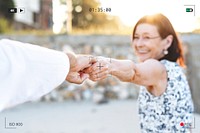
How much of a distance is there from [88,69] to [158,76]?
8.2 inches

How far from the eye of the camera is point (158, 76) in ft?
4.04

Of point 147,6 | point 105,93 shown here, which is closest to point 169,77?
point 147,6

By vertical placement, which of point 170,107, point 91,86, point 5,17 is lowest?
point 91,86

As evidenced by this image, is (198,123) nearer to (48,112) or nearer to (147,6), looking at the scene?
(147,6)

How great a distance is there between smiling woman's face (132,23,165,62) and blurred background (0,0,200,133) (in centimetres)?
48

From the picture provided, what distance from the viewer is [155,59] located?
1323 millimetres

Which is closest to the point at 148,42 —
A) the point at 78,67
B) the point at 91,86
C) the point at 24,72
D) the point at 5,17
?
the point at 78,67

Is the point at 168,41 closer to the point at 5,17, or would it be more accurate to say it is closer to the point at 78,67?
the point at 78,67

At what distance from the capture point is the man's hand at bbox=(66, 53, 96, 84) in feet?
3.27

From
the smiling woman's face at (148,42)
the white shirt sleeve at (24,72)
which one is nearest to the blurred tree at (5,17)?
the smiling woman's face at (148,42)

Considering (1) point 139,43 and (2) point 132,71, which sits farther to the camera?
(1) point 139,43

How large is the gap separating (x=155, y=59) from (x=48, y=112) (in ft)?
6.87

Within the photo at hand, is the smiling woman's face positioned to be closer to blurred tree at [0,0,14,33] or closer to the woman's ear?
the woman's ear

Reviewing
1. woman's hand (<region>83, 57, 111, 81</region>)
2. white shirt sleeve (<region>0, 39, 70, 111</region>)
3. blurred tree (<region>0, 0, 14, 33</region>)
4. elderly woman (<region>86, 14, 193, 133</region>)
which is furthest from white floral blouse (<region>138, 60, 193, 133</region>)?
blurred tree (<region>0, 0, 14, 33</region>)
